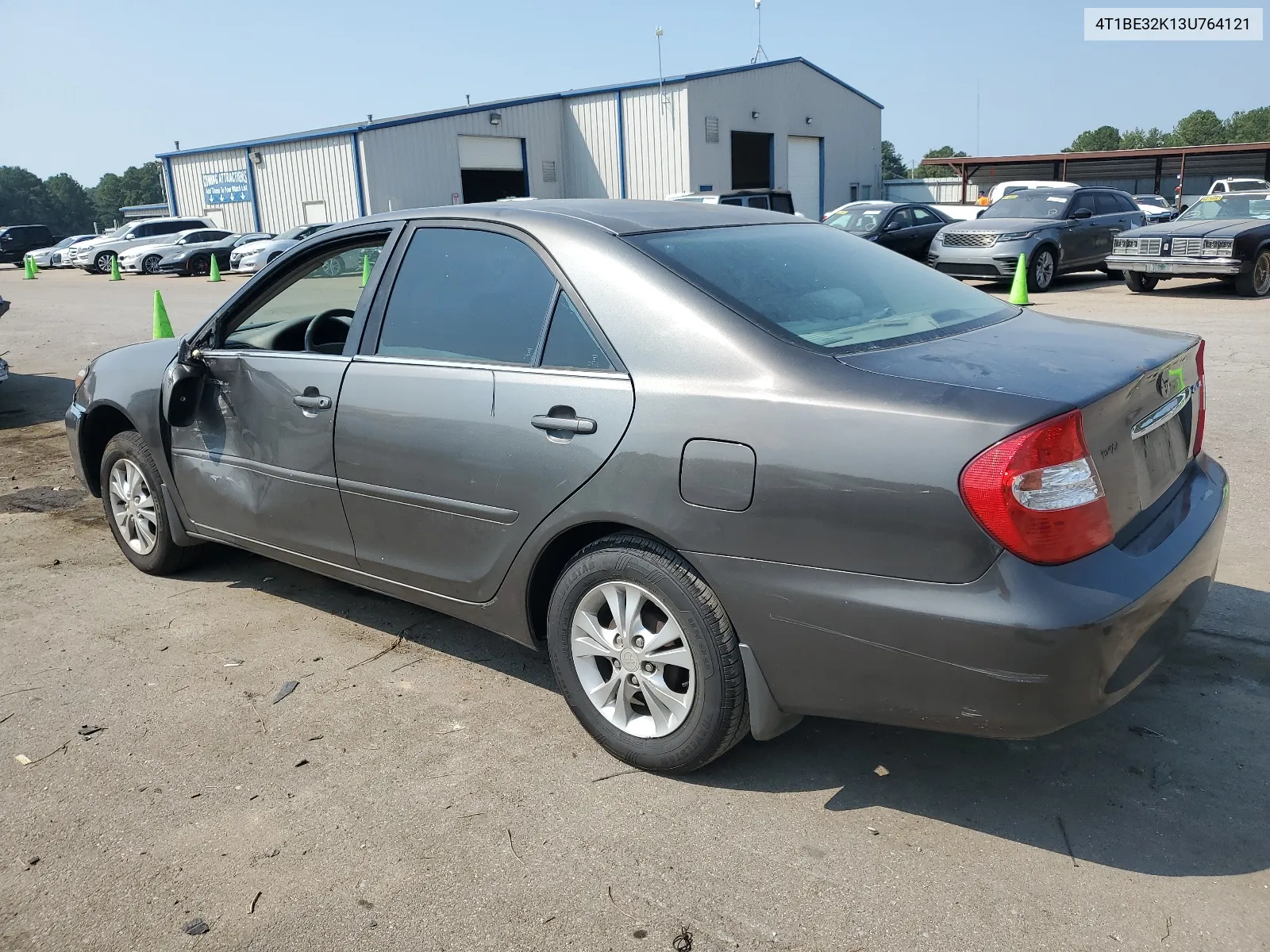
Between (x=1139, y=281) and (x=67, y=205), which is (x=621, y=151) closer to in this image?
(x=1139, y=281)

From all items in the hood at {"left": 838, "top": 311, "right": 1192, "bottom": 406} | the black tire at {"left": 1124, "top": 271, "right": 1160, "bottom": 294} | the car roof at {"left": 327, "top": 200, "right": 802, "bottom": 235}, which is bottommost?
the black tire at {"left": 1124, "top": 271, "right": 1160, "bottom": 294}

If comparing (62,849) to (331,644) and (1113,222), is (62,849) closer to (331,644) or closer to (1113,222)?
(331,644)

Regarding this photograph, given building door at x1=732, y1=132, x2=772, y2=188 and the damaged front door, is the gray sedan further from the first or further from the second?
building door at x1=732, y1=132, x2=772, y2=188

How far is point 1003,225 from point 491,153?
24.4 meters

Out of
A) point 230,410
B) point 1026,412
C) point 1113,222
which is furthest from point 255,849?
point 1113,222

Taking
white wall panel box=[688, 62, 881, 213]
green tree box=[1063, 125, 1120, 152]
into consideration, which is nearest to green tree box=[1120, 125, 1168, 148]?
green tree box=[1063, 125, 1120, 152]

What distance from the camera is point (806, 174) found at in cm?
4156

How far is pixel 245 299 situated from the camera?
4367 mm

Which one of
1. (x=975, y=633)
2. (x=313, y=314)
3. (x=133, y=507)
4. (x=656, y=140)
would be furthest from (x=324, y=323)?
(x=656, y=140)

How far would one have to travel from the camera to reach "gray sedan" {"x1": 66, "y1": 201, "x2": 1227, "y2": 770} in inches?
98.6

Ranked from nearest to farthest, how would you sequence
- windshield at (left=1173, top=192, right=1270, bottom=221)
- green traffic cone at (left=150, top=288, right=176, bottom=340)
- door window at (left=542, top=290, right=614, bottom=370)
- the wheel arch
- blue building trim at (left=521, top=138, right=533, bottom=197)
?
door window at (left=542, top=290, right=614, bottom=370), the wheel arch, green traffic cone at (left=150, top=288, right=176, bottom=340), windshield at (left=1173, top=192, right=1270, bottom=221), blue building trim at (left=521, top=138, right=533, bottom=197)

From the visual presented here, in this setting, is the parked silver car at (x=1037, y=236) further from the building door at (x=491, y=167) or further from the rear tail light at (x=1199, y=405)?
the building door at (x=491, y=167)

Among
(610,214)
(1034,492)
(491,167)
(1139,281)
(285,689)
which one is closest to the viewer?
(1034,492)

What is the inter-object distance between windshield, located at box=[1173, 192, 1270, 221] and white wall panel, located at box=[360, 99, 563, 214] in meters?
20.5
